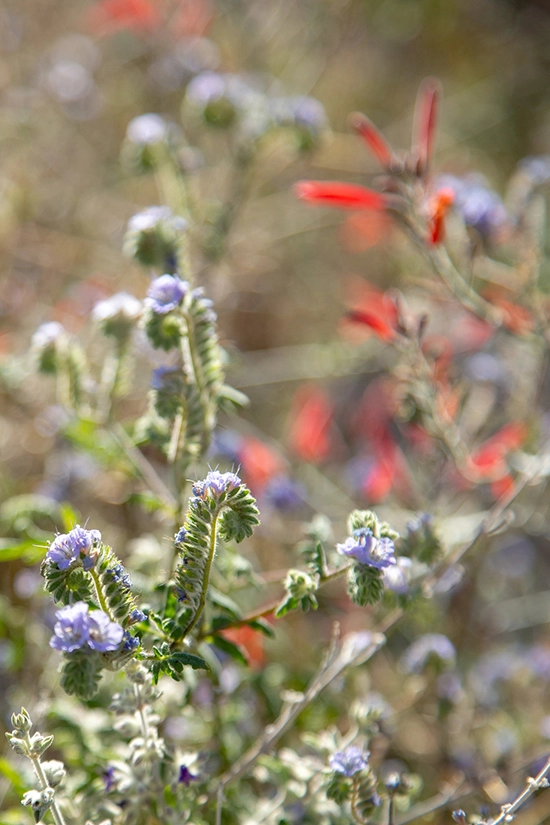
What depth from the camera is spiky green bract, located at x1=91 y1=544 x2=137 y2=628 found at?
146 centimetres

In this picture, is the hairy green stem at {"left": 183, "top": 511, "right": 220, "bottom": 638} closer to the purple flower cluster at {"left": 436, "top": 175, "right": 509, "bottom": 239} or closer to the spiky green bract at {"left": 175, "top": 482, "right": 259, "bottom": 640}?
the spiky green bract at {"left": 175, "top": 482, "right": 259, "bottom": 640}

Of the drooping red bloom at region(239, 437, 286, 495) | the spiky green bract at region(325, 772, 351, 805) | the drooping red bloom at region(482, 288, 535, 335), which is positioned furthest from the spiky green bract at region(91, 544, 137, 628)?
the drooping red bloom at region(482, 288, 535, 335)

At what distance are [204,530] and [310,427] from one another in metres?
2.11

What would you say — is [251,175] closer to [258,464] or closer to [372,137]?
[372,137]

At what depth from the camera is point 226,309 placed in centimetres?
444

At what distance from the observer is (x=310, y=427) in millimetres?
3574

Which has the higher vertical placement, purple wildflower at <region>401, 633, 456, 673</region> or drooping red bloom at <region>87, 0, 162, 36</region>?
drooping red bloom at <region>87, 0, 162, 36</region>

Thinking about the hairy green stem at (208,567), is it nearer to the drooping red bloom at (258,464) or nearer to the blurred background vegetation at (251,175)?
the blurred background vegetation at (251,175)

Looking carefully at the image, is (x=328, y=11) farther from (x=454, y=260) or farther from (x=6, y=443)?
(x=6, y=443)

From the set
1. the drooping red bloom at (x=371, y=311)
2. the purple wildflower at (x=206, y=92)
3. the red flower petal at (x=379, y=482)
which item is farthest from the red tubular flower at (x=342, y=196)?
the red flower petal at (x=379, y=482)

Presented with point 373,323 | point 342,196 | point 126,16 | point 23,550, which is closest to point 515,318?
point 373,323

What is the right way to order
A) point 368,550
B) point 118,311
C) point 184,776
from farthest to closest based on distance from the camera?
point 118,311 → point 184,776 → point 368,550

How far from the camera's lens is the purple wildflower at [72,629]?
4.40 ft

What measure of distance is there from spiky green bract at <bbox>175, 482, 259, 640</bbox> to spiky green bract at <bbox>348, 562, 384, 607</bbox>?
0.79ft
